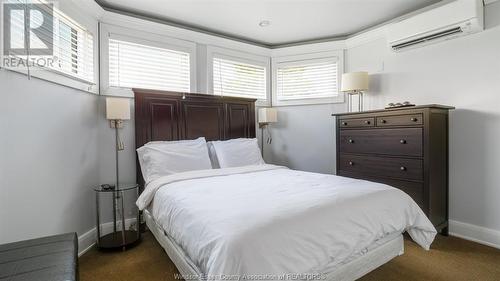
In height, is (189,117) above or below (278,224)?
above

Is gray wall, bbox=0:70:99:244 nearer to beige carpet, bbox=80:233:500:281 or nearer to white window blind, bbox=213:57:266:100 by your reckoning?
beige carpet, bbox=80:233:500:281

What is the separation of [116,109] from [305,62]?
2.78m

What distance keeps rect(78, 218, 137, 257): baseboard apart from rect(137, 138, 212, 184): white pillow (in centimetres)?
69

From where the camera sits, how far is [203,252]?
1261mm

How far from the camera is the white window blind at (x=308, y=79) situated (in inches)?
151

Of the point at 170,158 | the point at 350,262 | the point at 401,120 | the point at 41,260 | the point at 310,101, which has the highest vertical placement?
the point at 310,101

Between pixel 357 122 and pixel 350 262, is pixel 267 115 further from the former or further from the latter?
pixel 350 262

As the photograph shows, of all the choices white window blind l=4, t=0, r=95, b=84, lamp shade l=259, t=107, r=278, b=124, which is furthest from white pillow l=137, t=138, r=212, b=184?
lamp shade l=259, t=107, r=278, b=124

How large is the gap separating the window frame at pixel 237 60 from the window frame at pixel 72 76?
4.47ft

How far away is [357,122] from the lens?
3.02 metres

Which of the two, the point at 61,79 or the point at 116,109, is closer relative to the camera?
the point at 61,79

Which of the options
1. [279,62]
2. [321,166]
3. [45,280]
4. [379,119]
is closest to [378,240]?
[379,119]

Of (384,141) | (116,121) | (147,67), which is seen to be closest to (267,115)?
(384,141)

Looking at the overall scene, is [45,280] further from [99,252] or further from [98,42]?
[98,42]
